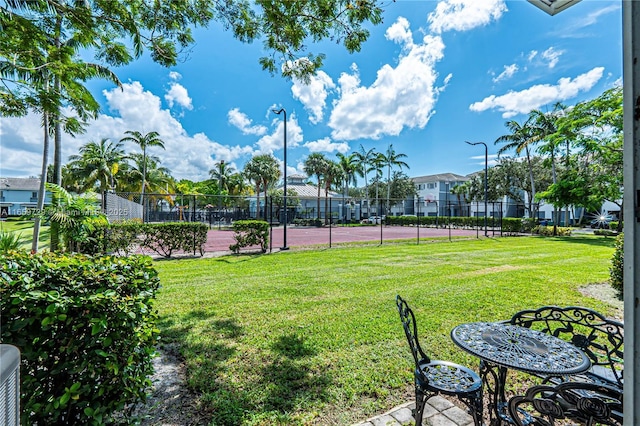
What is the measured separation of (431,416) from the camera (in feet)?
7.48

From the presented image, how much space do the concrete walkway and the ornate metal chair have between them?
35 centimetres

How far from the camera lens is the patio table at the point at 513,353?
175 centimetres

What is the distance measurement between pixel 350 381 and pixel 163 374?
192 cm

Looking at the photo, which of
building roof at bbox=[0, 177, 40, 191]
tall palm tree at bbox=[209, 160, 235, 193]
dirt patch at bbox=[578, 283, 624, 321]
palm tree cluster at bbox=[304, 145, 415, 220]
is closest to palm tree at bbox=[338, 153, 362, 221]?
palm tree cluster at bbox=[304, 145, 415, 220]

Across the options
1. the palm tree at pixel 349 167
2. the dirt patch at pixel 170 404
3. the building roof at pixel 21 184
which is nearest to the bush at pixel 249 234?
the dirt patch at pixel 170 404

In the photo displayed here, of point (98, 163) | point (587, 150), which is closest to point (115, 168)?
point (98, 163)

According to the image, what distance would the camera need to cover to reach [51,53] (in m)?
3.07

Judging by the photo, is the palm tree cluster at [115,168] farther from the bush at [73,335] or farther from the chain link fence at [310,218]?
the bush at [73,335]

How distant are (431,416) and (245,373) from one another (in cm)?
179

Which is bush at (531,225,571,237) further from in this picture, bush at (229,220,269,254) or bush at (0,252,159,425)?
bush at (0,252,159,425)

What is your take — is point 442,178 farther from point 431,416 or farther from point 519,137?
point 431,416

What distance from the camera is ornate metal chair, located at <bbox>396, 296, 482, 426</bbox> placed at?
182cm

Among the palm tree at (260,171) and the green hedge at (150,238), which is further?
the palm tree at (260,171)

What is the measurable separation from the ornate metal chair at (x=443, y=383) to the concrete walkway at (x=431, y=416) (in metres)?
0.35
